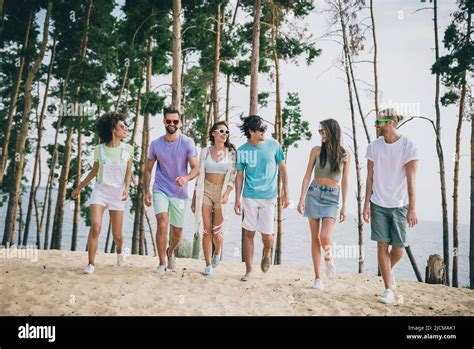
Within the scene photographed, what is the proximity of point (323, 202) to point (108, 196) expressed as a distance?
3.21m

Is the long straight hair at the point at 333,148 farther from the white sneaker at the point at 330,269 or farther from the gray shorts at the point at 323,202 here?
the white sneaker at the point at 330,269

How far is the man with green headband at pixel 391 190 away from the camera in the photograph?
180 inches

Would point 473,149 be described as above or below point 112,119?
above

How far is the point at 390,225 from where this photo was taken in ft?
15.4

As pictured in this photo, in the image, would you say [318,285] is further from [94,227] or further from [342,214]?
[94,227]

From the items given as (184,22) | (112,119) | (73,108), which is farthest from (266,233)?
(73,108)

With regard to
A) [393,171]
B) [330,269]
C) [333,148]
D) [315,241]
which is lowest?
[330,269]

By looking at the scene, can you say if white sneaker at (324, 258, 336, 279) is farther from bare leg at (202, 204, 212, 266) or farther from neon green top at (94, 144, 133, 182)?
neon green top at (94, 144, 133, 182)

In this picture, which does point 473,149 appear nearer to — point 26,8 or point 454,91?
point 454,91

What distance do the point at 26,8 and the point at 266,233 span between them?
1601 cm

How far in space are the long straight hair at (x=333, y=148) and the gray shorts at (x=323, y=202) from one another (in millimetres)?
303

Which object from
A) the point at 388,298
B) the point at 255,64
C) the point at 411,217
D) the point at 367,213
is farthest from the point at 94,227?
the point at 255,64

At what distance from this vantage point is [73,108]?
17.6 metres
